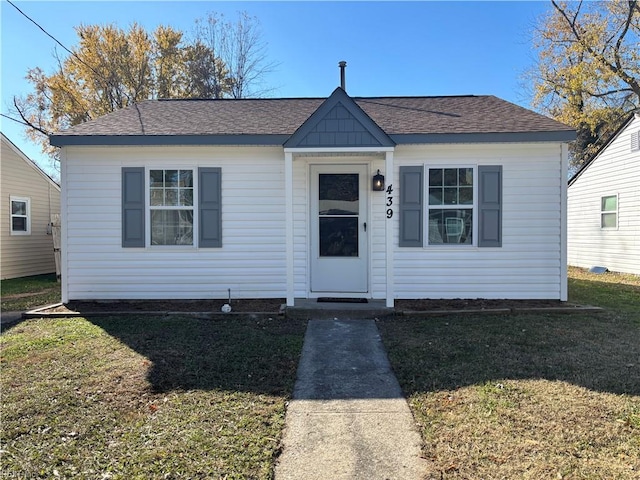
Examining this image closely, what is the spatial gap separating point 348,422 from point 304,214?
4.41m

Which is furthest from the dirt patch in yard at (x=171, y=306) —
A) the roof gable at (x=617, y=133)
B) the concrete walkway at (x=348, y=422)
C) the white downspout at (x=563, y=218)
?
the roof gable at (x=617, y=133)

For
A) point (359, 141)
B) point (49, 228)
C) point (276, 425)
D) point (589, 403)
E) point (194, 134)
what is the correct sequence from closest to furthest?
point (276, 425)
point (589, 403)
point (359, 141)
point (194, 134)
point (49, 228)

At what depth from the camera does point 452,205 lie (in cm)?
684

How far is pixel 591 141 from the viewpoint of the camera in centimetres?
2142

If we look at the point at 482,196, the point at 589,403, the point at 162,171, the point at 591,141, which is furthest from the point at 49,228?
the point at 591,141

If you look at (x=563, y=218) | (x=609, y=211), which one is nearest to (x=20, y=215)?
(x=563, y=218)

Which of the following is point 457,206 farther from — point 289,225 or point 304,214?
point 289,225

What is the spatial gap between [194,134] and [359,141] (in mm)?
2804

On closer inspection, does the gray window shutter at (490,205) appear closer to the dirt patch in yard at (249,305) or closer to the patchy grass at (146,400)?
the dirt patch in yard at (249,305)

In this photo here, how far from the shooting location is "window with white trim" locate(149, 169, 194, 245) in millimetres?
7000

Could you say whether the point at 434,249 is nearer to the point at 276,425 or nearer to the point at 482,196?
the point at 482,196

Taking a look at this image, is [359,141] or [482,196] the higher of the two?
[359,141]

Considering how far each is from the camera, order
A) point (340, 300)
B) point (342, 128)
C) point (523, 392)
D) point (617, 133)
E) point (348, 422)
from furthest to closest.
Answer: point (617, 133)
point (340, 300)
point (342, 128)
point (523, 392)
point (348, 422)

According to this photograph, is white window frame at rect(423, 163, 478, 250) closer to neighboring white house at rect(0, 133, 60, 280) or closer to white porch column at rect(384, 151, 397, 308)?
white porch column at rect(384, 151, 397, 308)
